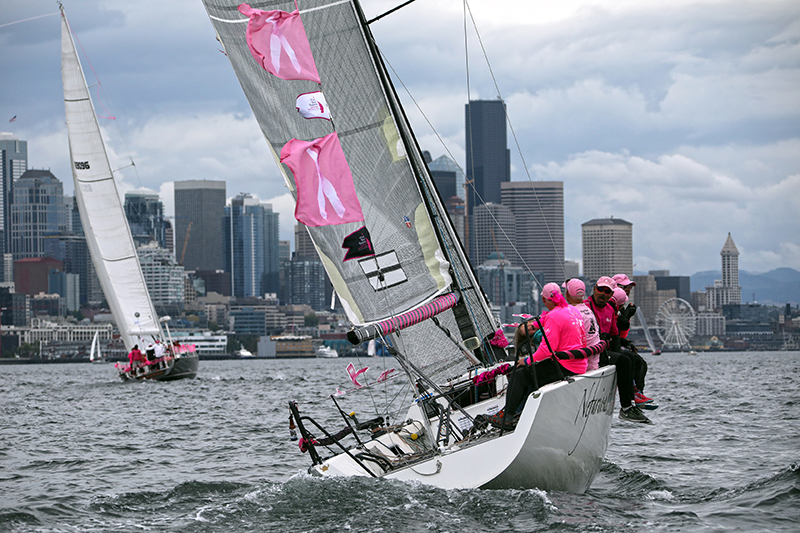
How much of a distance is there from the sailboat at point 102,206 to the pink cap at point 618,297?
30348 millimetres

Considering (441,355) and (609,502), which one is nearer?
(609,502)

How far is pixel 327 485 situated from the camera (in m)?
8.43

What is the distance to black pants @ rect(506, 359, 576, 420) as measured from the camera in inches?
323

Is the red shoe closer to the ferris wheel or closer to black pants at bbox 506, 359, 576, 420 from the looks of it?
black pants at bbox 506, 359, 576, 420

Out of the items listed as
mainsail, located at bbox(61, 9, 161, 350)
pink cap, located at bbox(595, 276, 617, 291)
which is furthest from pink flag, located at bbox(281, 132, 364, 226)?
mainsail, located at bbox(61, 9, 161, 350)

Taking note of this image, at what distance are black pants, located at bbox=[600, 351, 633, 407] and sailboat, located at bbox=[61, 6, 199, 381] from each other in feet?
101

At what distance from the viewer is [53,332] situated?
166000mm

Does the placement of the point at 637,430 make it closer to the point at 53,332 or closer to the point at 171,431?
the point at 171,431

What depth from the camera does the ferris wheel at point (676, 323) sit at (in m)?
159

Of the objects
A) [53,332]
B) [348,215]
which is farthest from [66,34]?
[53,332]

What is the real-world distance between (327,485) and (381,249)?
2.78 metres

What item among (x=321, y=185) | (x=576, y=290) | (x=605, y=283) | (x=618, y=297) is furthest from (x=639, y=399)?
(x=321, y=185)

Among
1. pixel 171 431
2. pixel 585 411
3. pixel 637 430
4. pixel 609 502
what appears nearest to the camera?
pixel 585 411

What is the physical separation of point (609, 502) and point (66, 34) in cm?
3548
